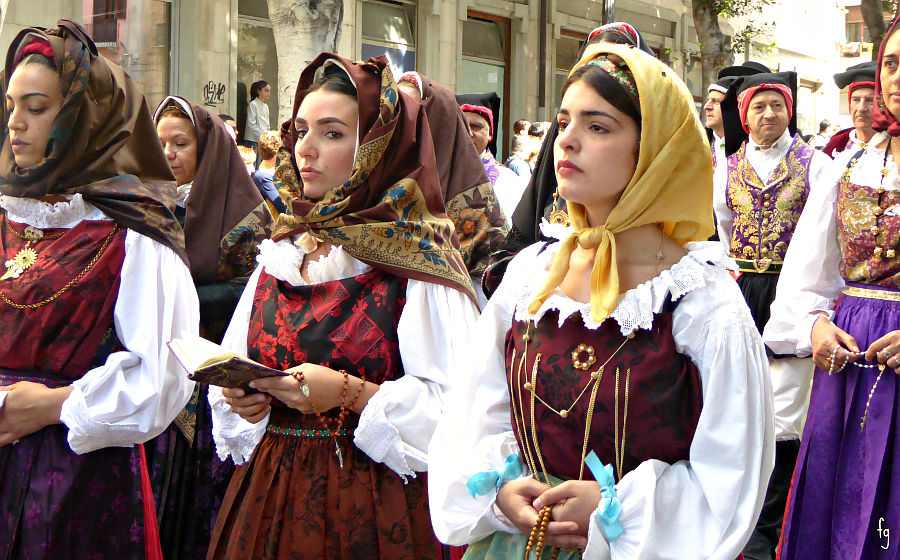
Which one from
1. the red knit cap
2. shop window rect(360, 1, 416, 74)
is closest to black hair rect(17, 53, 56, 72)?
the red knit cap

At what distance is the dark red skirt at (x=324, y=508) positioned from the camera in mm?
2865

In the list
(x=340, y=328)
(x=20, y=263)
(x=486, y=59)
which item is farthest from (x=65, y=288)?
(x=486, y=59)

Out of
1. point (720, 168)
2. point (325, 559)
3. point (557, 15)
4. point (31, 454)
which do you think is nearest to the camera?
point (325, 559)

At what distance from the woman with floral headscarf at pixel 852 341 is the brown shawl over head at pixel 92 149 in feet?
8.53

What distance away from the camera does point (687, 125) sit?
2.38 meters

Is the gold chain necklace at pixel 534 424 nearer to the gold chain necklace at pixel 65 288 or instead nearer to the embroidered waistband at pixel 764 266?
the gold chain necklace at pixel 65 288

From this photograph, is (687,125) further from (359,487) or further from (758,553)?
(758,553)

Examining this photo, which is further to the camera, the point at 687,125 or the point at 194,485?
the point at 194,485

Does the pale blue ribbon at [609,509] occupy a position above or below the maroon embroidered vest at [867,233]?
below

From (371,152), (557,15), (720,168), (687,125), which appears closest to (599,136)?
(687,125)

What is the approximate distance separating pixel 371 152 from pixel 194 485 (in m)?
1.79

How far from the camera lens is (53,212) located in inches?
129

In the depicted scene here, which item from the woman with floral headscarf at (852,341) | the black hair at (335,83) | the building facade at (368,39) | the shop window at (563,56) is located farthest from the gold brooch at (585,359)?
the shop window at (563,56)

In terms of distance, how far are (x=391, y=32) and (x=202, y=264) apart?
1324 cm
